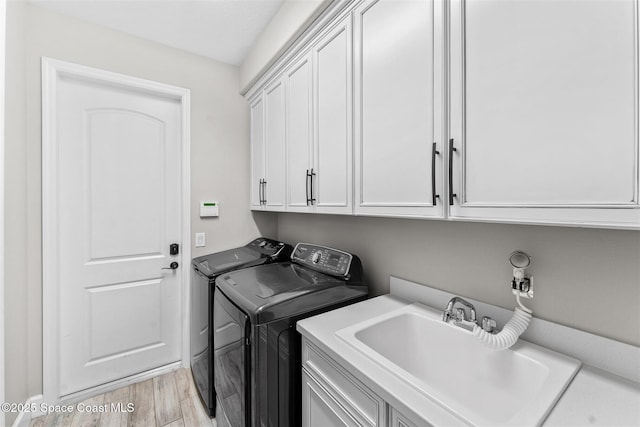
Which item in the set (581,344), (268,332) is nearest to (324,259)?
(268,332)

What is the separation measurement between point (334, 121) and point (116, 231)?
72.1 inches

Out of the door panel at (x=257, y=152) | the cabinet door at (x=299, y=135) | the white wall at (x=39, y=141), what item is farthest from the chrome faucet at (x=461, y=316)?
the white wall at (x=39, y=141)

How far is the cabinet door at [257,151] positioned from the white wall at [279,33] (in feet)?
0.69

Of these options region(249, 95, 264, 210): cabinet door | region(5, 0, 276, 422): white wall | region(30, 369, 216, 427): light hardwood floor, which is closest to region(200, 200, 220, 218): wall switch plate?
region(5, 0, 276, 422): white wall

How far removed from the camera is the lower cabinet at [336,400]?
78 cm

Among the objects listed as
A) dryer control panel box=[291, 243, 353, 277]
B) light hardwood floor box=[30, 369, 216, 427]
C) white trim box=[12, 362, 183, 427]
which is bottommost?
light hardwood floor box=[30, 369, 216, 427]

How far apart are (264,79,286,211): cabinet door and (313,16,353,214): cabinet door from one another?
426 mm

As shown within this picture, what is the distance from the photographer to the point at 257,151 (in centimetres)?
229

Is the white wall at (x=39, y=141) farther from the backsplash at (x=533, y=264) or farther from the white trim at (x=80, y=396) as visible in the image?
the backsplash at (x=533, y=264)

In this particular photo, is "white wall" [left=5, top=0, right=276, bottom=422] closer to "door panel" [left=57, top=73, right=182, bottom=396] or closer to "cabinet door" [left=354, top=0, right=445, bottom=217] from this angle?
"door panel" [left=57, top=73, right=182, bottom=396]

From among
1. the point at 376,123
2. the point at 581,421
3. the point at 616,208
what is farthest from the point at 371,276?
the point at 616,208

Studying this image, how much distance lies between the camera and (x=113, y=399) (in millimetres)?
1922

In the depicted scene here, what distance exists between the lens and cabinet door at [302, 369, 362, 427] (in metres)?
0.92

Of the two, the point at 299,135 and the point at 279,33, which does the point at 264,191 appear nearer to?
the point at 299,135
